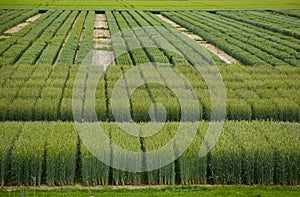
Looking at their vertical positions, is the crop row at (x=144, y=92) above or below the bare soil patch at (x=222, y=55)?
above

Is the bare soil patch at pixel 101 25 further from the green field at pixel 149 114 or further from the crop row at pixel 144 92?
the crop row at pixel 144 92

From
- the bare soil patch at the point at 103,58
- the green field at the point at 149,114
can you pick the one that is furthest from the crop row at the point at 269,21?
the bare soil patch at the point at 103,58

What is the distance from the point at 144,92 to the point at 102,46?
15961 millimetres

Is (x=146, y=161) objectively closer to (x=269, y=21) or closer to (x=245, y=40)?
(x=245, y=40)

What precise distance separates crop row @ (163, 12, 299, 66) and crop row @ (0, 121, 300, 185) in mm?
15540

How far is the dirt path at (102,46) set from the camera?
32359 mm

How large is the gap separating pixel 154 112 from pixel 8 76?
9.15m

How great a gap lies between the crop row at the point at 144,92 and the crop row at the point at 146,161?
3.79 m

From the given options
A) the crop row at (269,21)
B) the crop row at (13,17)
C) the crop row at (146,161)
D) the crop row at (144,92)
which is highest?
the crop row at (13,17)

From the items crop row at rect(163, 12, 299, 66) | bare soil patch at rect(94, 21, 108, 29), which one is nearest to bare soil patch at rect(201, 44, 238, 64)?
crop row at rect(163, 12, 299, 66)

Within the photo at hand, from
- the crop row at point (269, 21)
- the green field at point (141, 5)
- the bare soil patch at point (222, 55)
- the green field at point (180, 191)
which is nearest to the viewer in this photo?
the green field at point (180, 191)

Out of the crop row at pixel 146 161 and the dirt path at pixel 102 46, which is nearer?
the crop row at pixel 146 161

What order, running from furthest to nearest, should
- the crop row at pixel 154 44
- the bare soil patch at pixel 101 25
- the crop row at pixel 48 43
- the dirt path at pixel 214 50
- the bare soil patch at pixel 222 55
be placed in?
the bare soil patch at pixel 101 25 → the dirt path at pixel 214 50 → the bare soil patch at pixel 222 55 → the crop row at pixel 154 44 → the crop row at pixel 48 43

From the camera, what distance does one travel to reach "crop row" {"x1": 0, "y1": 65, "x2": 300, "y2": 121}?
2036cm
